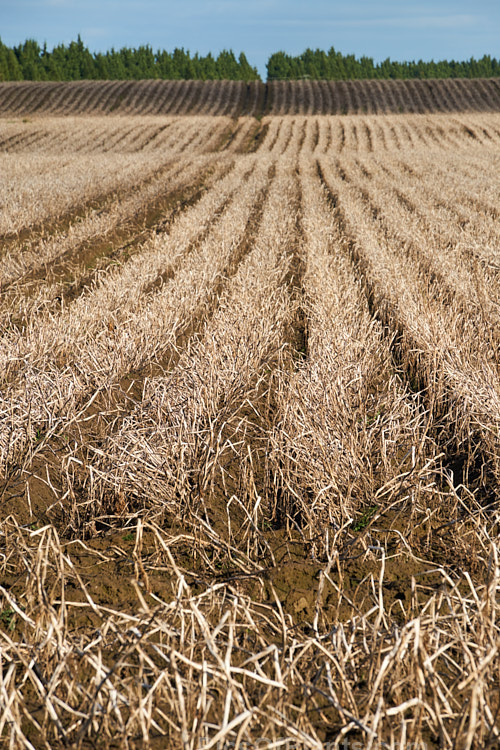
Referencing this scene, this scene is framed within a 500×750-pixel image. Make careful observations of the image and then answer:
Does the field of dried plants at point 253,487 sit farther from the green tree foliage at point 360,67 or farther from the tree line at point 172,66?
the green tree foliage at point 360,67

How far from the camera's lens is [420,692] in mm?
1385

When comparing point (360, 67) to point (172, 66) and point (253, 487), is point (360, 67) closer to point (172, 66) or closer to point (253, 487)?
point (172, 66)

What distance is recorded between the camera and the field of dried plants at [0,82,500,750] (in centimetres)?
150

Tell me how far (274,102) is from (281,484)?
43346 millimetres

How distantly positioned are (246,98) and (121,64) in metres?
51.2

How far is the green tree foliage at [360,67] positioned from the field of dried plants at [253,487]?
285 feet

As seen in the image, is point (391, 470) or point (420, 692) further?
point (391, 470)

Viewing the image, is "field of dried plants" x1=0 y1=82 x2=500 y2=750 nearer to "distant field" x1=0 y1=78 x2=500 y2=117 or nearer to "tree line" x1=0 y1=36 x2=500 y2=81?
"distant field" x1=0 y1=78 x2=500 y2=117

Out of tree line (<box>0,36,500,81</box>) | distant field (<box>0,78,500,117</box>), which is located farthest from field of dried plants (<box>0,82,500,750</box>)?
tree line (<box>0,36,500,81</box>)

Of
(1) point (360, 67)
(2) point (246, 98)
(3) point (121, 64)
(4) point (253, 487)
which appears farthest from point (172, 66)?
(4) point (253, 487)

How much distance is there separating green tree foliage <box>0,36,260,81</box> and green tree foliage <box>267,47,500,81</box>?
22.8 ft

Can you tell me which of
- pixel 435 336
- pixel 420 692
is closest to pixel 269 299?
pixel 435 336

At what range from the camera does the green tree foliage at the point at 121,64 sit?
243ft

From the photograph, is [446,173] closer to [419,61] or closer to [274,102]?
[274,102]
